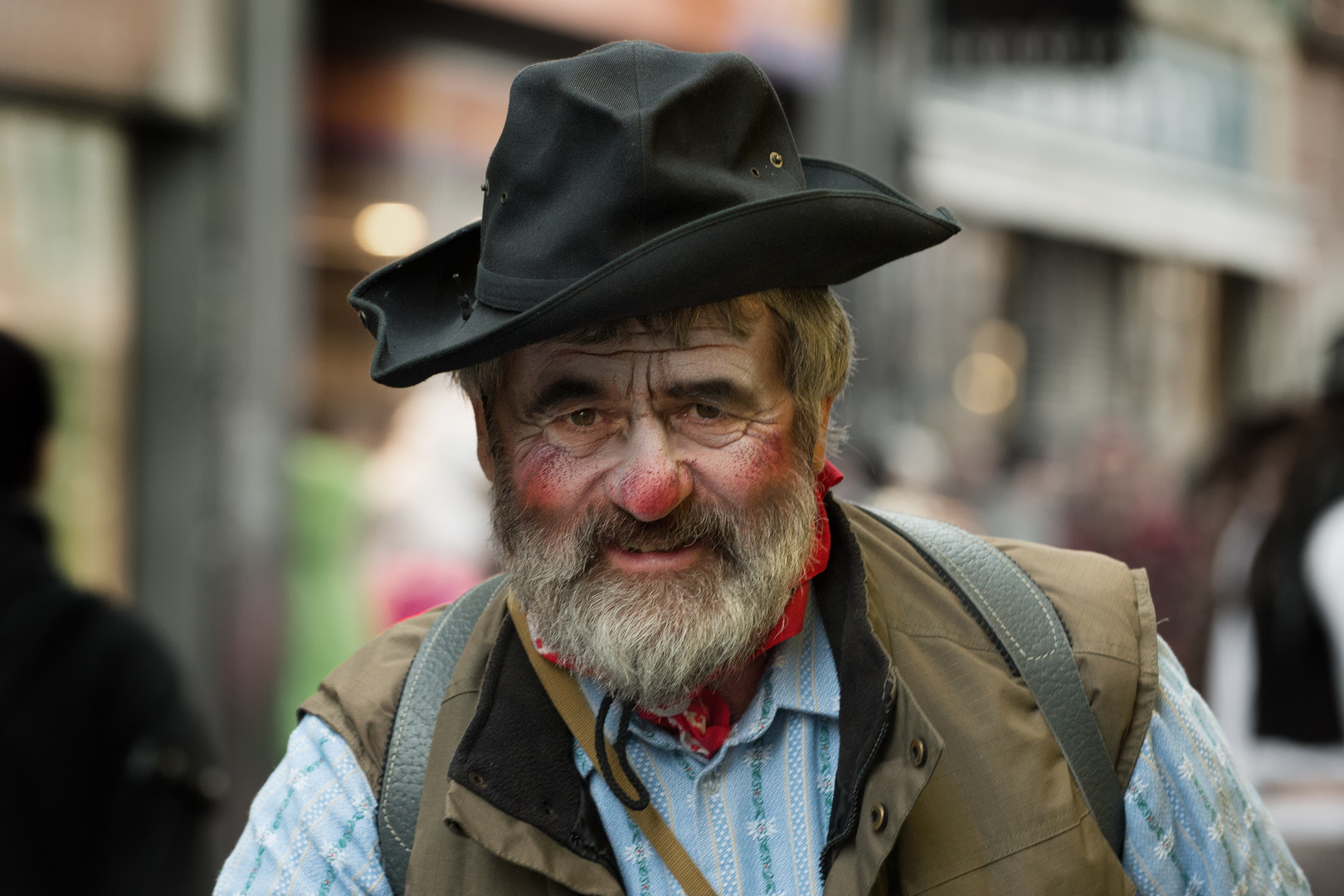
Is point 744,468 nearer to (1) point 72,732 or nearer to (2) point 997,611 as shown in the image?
(2) point 997,611

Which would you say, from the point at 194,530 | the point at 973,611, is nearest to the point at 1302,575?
the point at 973,611

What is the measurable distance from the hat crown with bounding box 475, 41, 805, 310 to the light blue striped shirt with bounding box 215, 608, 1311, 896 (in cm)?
59

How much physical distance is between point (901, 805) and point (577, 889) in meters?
0.39

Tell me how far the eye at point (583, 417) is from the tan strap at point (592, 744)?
267 millimetres

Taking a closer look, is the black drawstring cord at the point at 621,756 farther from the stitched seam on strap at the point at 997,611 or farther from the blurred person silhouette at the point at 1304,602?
the blurred person silhouette at the point at 1304,602

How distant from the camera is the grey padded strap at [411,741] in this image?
1.72 meters

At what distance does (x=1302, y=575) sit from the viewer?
399 centimetres

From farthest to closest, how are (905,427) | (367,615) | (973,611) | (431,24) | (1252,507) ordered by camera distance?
1. (905,427)
2. (431,24)
3. (367,615)
4. (1252,507)
5. (973,611)

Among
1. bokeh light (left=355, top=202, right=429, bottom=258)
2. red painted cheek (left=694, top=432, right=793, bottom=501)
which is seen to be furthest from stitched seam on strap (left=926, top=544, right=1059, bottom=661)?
bokeh light (left=355, top=202, right=429, bottom=258)

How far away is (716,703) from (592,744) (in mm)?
193

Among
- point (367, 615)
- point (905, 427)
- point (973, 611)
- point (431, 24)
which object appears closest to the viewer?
point (973, 611)

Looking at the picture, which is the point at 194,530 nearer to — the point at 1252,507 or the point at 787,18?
the point at 1252,507

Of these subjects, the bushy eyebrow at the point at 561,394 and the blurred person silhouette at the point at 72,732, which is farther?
the blurred person silhouette at the point at 72,732

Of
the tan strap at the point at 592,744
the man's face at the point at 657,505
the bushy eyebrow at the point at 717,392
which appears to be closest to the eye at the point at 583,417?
the man's face at the point at 657,505
